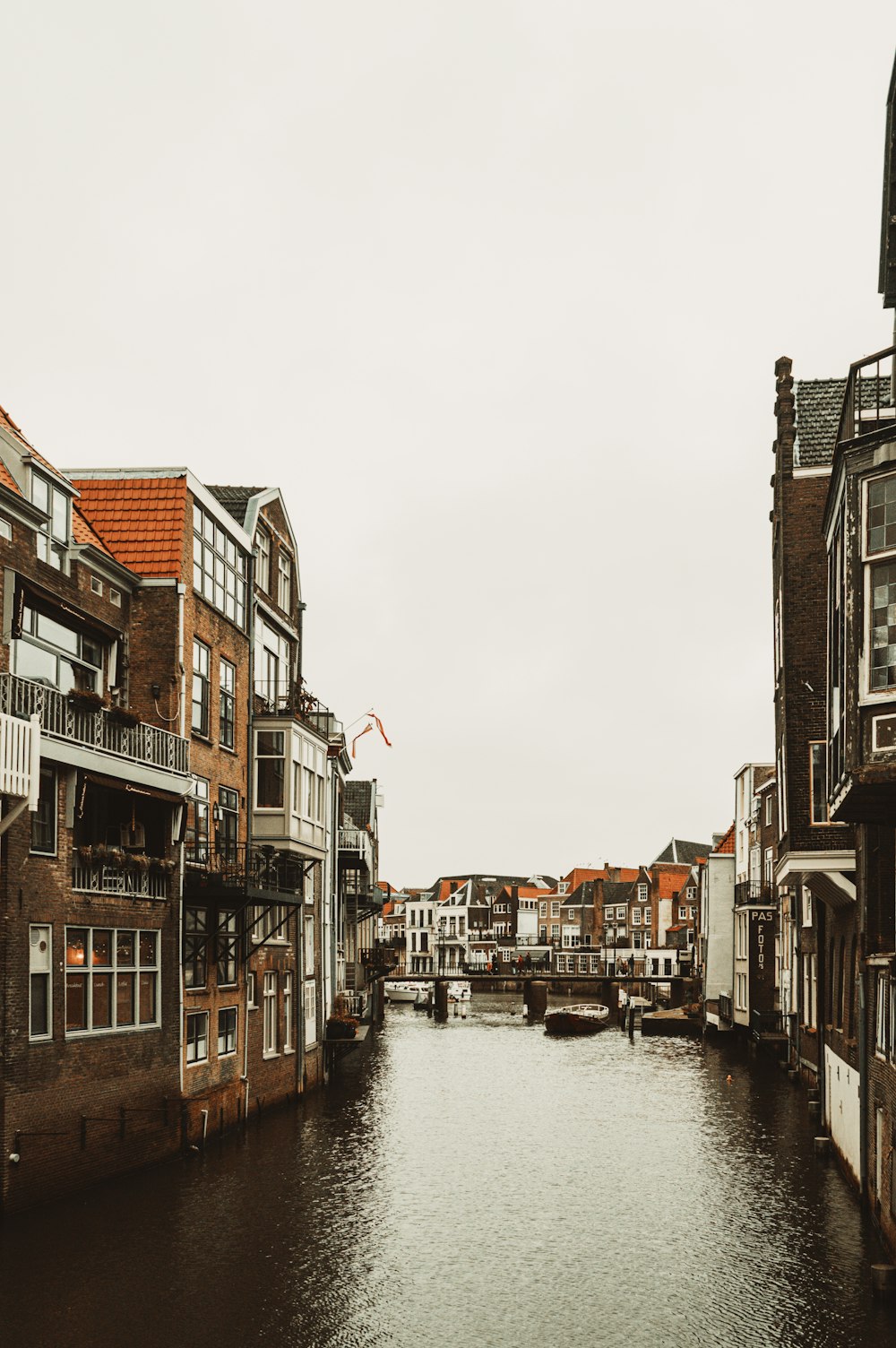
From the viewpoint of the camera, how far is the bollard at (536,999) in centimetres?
9950

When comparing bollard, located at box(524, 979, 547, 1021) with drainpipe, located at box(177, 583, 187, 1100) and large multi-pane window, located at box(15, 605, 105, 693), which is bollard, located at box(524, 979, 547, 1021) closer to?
drainpipe, located at box(177, 583, 187, 1100)

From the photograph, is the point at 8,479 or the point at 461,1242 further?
the point at 8,479

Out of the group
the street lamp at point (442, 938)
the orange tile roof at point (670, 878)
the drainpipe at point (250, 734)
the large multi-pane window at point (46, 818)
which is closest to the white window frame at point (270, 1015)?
the drainpipe at point (250, 734)

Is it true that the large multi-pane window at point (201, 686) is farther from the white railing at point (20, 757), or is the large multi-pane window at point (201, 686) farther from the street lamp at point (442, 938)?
the street lamp at point (442, 938)

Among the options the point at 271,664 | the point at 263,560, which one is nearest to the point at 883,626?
the point at 263,560

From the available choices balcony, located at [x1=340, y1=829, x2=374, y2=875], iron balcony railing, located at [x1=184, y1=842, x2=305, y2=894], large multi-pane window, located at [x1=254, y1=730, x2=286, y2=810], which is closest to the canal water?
iron balcony railing, located at [x1=184, y1=842, x2=305, y2=894]

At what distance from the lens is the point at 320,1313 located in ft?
62.1

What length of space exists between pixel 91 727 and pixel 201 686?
7.23 m

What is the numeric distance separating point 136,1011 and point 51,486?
35.7 feet

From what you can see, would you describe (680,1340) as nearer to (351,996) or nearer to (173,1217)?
(173,1217)

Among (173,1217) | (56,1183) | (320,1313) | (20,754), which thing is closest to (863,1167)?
(320,1313)

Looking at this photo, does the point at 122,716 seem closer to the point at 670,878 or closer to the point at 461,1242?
the point at 461,1242

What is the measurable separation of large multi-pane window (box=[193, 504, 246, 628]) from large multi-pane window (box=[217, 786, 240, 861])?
4558 millimetres

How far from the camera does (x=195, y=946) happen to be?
32.2m
